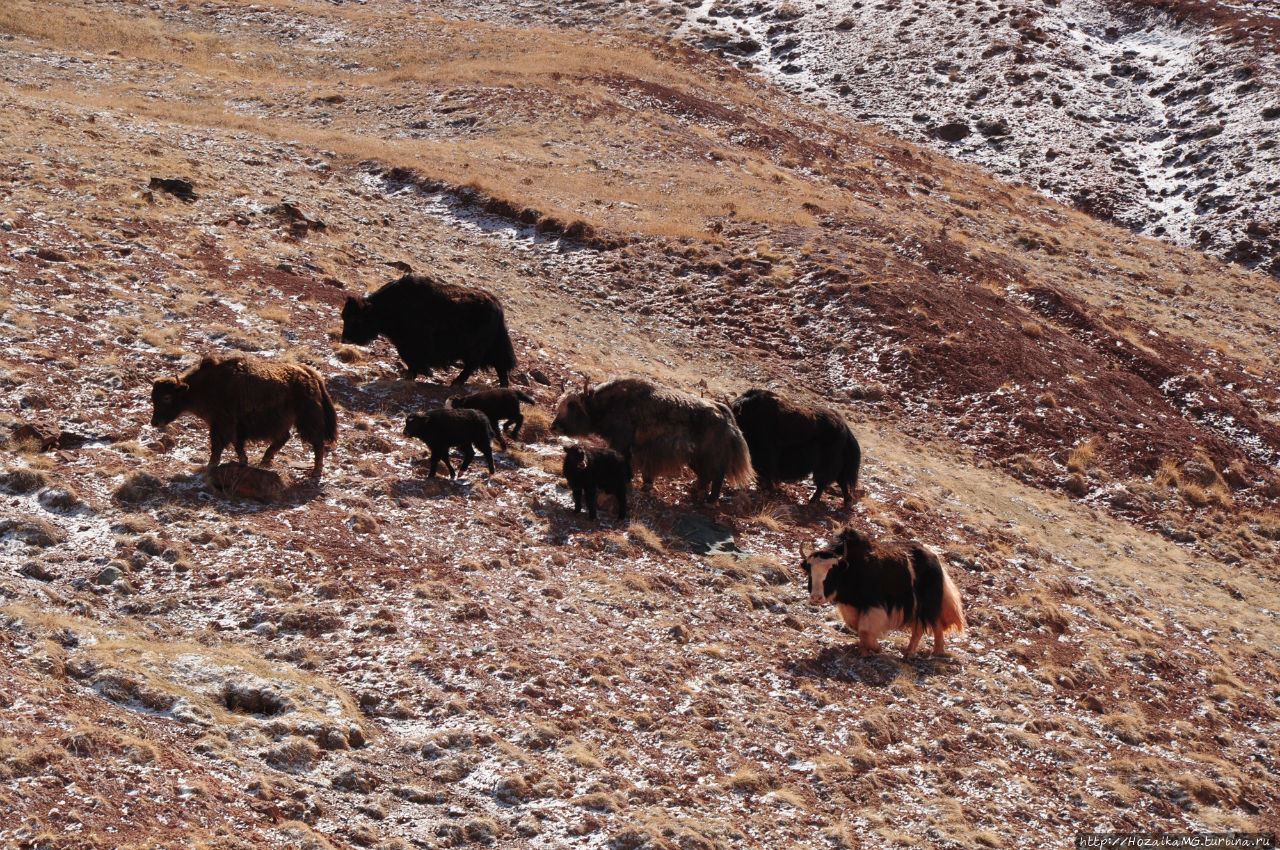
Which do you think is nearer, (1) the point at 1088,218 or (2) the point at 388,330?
(2) the point at 388,330

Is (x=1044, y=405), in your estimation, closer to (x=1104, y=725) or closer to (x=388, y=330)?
(x=1104, y=725)

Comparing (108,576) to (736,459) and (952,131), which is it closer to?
(736,459)

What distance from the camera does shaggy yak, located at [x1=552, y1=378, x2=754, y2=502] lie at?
1431cm

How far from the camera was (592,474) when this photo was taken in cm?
1286

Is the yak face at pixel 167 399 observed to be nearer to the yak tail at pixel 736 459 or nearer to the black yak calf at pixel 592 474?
the black yak calf at pixel 592 474

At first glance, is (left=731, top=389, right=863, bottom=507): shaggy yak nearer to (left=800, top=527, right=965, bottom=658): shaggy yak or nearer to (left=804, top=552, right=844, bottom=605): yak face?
(left=800, top=527, right=965, bottom=658): shaggy yak

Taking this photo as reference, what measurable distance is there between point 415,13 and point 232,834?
2268 inches

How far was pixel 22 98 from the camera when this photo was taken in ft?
93.7

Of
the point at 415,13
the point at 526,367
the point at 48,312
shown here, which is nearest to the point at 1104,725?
the point at 526,367

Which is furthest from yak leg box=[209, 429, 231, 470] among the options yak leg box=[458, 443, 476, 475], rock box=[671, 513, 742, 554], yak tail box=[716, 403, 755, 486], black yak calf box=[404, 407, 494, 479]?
yak tail box=[716, 403, 755, 486]

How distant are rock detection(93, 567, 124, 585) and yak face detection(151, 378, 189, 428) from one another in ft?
8.44

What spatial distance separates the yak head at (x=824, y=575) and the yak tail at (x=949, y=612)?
4.07 ft

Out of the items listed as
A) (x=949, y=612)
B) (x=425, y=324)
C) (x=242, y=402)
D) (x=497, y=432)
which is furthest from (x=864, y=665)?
(x=425, y=324)

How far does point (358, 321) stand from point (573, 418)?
12.8 feet
